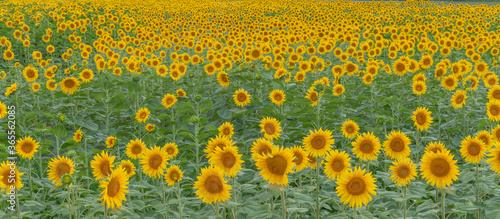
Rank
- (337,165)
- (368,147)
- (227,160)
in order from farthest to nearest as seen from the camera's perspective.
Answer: (368,147)
(337,165)
(227,160)

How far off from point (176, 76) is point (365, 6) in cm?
1834

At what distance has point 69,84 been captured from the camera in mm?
5699

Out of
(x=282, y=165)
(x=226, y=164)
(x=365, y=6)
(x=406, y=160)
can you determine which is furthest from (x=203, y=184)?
(x=365, y=6)

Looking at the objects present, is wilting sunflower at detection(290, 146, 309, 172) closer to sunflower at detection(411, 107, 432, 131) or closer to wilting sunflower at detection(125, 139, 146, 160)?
wilting sunflower at detection(125, 139, 146, 160)

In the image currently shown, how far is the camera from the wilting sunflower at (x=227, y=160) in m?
2.86

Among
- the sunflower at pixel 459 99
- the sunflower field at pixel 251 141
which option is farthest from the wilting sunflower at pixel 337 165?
the sunflower at pixel 459 99

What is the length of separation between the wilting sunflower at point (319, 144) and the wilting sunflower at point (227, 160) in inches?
25.0

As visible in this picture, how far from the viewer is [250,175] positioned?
418 cm

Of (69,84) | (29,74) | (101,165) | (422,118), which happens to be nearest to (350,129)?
(422,118)

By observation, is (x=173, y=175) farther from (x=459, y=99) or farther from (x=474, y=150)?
(x=459, y=99)

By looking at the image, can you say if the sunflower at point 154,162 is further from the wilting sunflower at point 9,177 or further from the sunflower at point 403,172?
the sunflower at point 403,172

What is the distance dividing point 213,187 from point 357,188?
0.92m

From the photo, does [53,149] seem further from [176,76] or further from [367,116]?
[367,116]

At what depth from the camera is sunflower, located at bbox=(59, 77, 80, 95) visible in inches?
223
